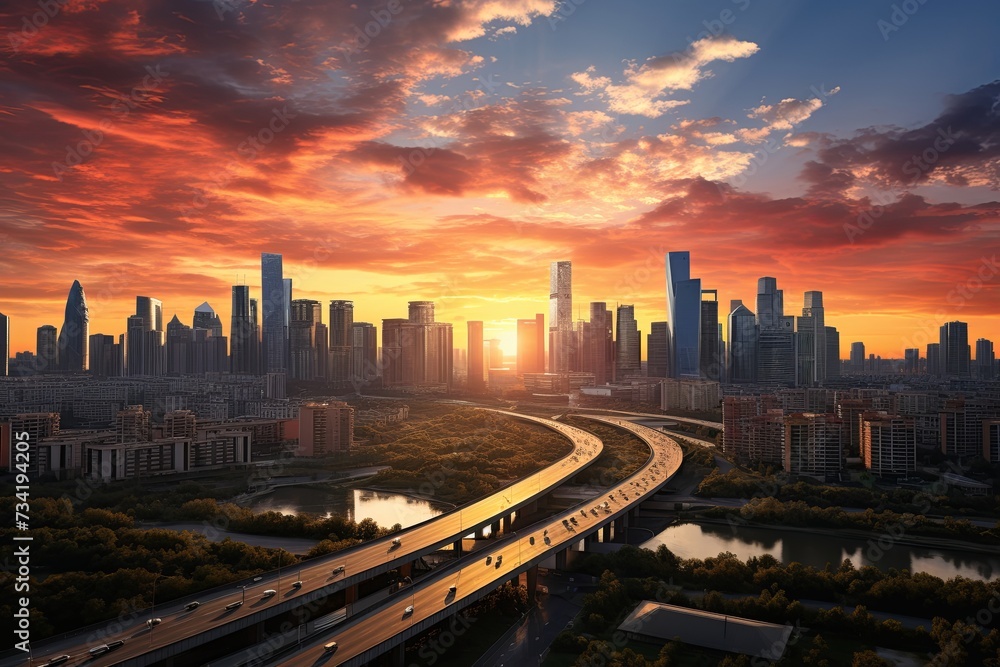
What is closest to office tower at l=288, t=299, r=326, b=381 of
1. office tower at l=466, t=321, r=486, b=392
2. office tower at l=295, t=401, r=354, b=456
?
office tower at l=466, t=321, r=486, b=392

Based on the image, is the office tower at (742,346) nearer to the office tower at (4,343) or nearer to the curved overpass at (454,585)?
the curved overpass at (454,585)

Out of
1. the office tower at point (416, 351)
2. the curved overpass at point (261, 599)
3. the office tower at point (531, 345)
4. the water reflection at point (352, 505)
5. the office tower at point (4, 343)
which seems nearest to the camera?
the curved overpass at point (261, 599)

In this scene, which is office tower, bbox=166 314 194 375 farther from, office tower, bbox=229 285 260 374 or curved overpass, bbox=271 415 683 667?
curved overpass, bbox=271 415 683 667

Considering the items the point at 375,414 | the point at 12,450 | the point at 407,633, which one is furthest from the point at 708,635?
the point at 375,414

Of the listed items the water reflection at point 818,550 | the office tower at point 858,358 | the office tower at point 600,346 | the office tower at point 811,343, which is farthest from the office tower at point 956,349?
the water reflection at point 818,550

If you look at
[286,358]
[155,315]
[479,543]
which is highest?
[155,315]

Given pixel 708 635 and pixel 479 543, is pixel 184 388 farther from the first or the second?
pixel 708 635
